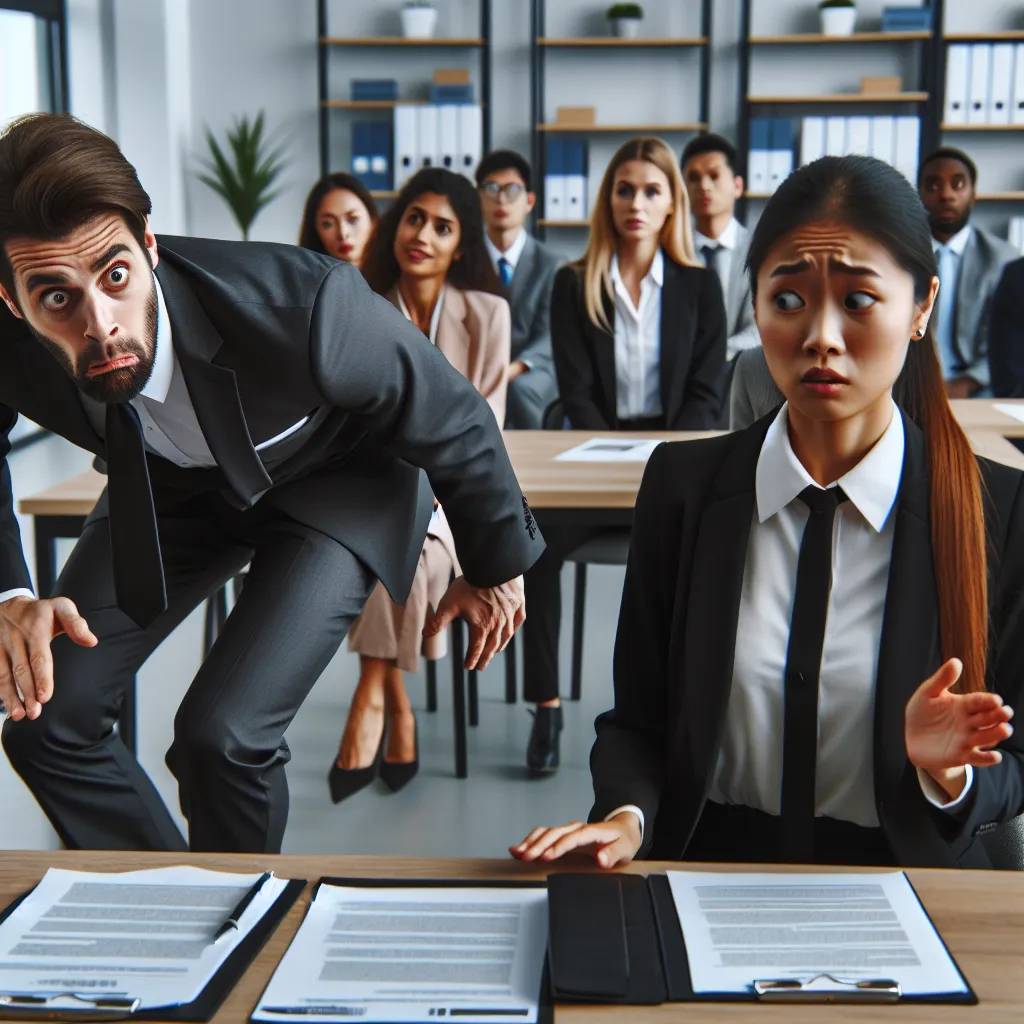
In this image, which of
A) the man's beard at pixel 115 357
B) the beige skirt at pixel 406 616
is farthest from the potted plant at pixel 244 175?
the man's beard at pixel 115 357

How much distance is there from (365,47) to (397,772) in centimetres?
483

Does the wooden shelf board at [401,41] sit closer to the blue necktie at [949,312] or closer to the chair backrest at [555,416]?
the blue necktie at [949,312]

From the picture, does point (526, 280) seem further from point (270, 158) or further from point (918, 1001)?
point (918, 1001)

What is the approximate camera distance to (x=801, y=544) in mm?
1302

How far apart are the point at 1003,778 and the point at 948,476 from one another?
307mm

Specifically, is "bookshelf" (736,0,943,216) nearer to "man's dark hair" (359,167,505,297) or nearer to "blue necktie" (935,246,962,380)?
"blue necktie" (935,246,962,380)

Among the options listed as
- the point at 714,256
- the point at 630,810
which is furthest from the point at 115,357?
the point at 714,256

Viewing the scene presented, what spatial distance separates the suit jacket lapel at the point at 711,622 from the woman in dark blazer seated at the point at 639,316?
222 centimetres

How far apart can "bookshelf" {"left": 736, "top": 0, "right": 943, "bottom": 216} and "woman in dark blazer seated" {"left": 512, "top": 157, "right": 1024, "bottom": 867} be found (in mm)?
5276

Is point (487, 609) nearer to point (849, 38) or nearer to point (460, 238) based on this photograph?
point (460, 238)

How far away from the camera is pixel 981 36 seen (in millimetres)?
6008

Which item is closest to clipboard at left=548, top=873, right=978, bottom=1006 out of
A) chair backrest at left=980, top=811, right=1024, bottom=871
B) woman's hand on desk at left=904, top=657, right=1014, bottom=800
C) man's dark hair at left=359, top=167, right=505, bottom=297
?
woman's hand on desk at left=904, top=657, right=1014, bottom=800

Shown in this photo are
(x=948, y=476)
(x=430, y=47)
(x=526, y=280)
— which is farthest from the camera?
(x=430, y=47)

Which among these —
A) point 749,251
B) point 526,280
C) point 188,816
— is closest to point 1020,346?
point 526,280
